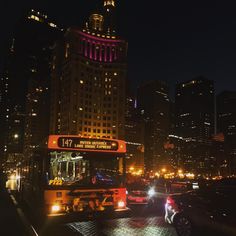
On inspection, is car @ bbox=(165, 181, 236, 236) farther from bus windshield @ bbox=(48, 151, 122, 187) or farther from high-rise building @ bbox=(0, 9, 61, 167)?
high-rise building @ bbox=(0, 9, 61, 167)

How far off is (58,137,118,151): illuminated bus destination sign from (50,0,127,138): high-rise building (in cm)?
10124

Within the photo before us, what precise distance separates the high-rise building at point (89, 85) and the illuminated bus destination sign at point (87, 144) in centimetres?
10124

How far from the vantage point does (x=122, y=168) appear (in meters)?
13.2

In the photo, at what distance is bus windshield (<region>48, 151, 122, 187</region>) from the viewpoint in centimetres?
1194

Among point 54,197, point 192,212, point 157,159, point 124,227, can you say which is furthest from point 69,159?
point 157,159

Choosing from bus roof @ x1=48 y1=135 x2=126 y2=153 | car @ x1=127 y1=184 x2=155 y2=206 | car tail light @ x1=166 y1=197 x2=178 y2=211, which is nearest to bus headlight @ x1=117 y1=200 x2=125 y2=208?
bus roof @ x1=48 y1=135 x2=126 y2=153

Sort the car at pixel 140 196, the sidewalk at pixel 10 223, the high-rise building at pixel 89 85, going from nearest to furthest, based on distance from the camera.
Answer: the sidewalk at pixel 10 223, the car at pixel 140 196, the high-rise building at pixel 89 85

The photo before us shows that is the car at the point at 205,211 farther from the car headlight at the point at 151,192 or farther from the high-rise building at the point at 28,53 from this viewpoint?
the high-rise building at the point at 28,53

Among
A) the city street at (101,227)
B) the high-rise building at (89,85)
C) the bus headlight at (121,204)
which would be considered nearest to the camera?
the city street at (101,227)

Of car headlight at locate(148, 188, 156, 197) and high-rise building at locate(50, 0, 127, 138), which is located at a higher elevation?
high-rise building at locate(50, 0, 127, 138)

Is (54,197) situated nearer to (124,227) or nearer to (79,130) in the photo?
(124,227)

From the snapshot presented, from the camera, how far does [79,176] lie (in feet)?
40.4

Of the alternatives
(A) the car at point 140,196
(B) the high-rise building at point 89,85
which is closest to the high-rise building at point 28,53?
(B) the high-rise building at point 89,85

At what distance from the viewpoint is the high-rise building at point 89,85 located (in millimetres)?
120250
